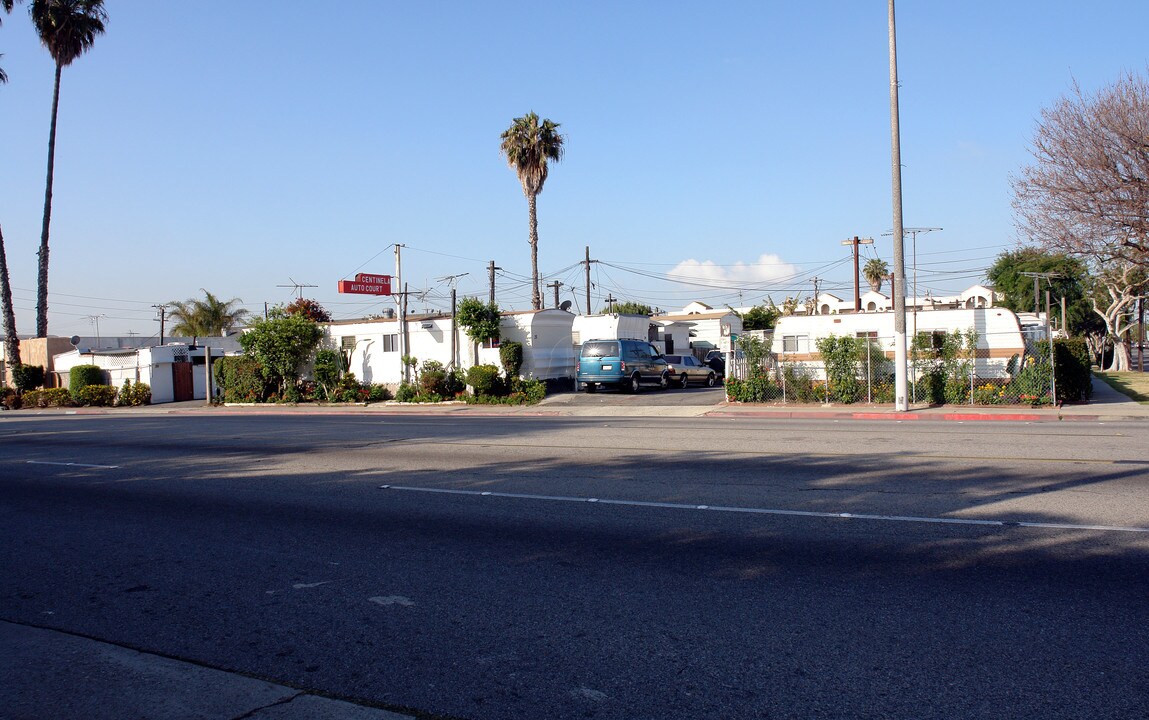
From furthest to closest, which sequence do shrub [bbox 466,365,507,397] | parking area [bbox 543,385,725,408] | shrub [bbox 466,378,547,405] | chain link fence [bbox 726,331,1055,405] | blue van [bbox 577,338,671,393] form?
1. shrub [bbox 466,365,507,397]
2. blue van [bbox 577,338,671,393]
3. shrub [bbox 466,378,547,405]
4. parking area [bbox 543,385,725,408]
5. chain link fence [bbox 726,331,1055,405]

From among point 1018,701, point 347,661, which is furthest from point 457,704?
point 1018,701

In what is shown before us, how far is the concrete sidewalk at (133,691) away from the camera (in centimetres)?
451

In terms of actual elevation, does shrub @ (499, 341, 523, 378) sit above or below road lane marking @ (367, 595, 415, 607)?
above

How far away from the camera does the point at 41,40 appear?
4369 centimetres

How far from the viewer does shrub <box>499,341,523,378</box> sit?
31734 millimetres

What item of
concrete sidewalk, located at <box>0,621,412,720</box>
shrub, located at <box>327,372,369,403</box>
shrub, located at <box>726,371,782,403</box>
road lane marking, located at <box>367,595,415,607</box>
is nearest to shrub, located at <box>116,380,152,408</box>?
shrub, located at <box>327,372,369,403</box>

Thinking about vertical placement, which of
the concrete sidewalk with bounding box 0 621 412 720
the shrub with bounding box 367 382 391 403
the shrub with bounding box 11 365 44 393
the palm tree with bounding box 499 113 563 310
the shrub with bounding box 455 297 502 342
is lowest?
the concrete sidewalk with bounding box 0 621 412 720

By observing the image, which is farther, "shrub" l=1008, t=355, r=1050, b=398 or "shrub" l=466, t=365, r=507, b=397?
"shrub" l=466, t=365, r=507, b=397

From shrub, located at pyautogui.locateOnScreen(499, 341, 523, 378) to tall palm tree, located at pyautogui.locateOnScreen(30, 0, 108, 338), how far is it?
91.0 ft

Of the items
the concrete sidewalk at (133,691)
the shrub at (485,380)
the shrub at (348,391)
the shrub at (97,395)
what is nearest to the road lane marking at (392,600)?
the concrete sidewalk at (133,691)

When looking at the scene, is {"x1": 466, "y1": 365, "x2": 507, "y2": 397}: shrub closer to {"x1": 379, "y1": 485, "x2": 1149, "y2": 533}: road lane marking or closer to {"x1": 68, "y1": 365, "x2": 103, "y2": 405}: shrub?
{"x1": 379, "y1": 485, "x2": 1149, "y2": 533}: road lane marking

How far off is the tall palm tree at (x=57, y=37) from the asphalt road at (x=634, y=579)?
3682 centimetres

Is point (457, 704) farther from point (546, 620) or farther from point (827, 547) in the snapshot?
point (827, 547)

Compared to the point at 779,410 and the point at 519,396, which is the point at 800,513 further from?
the point at 519,396
